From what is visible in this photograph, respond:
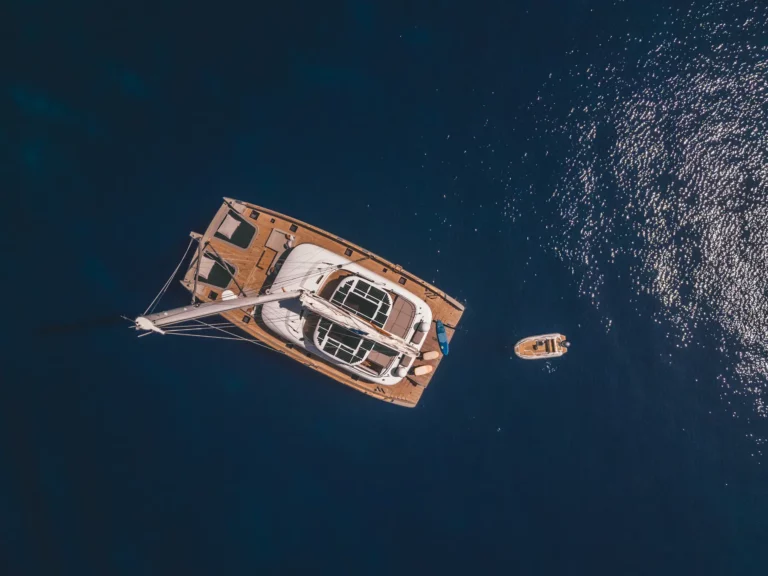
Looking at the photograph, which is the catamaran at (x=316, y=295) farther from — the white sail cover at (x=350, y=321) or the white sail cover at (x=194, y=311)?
the white sail cover at (x=194, y=311)

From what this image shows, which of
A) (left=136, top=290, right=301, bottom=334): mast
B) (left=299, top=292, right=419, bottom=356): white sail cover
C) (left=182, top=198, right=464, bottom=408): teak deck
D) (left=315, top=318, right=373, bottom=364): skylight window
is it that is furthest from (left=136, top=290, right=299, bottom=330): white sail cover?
(left=182, top=198, right=464, bottom=408): teak deck

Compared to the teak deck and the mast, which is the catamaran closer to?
the teak deck

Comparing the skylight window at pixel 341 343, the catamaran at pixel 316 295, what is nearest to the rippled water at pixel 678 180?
the catamaran at pixel 316 295

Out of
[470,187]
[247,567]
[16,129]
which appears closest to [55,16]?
[16,129]

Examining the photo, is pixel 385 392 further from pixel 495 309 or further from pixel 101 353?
pixel 101 353

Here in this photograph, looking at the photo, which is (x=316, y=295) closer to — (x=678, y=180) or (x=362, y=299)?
(x=362, y=299)

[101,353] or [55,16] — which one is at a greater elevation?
[55,16]
